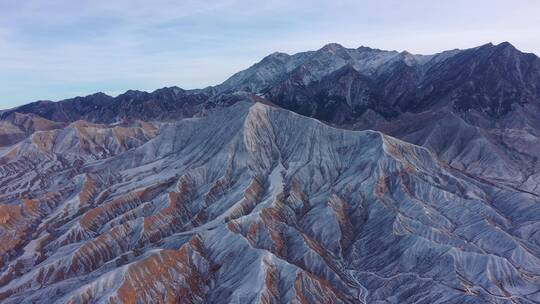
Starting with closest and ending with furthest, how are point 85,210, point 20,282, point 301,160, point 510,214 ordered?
point 20,282 → point 510,214 → point 85,210 → point 301,160

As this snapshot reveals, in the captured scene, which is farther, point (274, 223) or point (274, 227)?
point (274, 223)

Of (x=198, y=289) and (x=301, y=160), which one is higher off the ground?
(x=301, y=160)

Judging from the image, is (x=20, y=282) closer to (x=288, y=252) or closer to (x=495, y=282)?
(x=288, y=252)

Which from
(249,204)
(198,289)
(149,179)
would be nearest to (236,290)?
(198,289)

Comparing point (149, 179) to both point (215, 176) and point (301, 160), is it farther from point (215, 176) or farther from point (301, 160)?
point (301, 160)

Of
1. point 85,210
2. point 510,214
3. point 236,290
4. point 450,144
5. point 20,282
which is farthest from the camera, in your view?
point 450,144

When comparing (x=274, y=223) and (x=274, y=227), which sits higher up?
(x=274, y=223)

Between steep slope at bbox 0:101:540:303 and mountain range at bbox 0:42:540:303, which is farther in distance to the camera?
mountain range at bbox 0:42:540:303

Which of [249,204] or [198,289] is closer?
[198,289]
